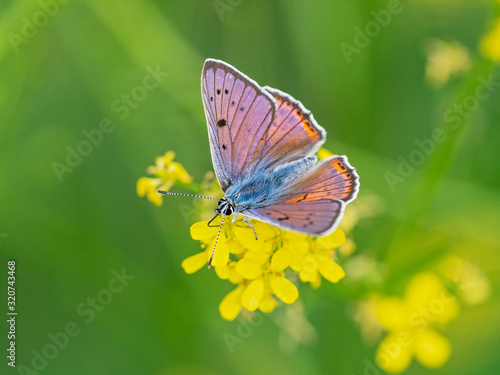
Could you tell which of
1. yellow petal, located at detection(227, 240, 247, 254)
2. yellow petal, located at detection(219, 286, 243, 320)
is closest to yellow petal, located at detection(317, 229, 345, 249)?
yellow petal, located at detection(227, 240, 247, 254)

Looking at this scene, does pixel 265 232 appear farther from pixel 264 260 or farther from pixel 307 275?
pixel 307 275

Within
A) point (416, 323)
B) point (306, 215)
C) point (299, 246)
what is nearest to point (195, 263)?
point (299, 246)

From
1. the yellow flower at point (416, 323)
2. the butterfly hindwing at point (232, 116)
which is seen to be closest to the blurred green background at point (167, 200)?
the yellow flower at point (416, 323)

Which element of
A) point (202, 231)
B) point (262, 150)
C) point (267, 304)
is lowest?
point (267, 304)

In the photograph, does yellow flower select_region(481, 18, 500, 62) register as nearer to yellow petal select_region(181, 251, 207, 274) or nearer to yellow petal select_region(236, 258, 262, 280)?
yellow petal select_region(236, 258, 262, 280)

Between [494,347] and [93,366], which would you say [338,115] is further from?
[93,366]

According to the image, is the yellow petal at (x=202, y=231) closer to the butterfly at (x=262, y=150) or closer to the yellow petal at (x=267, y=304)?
the butterfly at (x=262, y=150)

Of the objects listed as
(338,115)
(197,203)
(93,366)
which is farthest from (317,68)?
(93,366)
